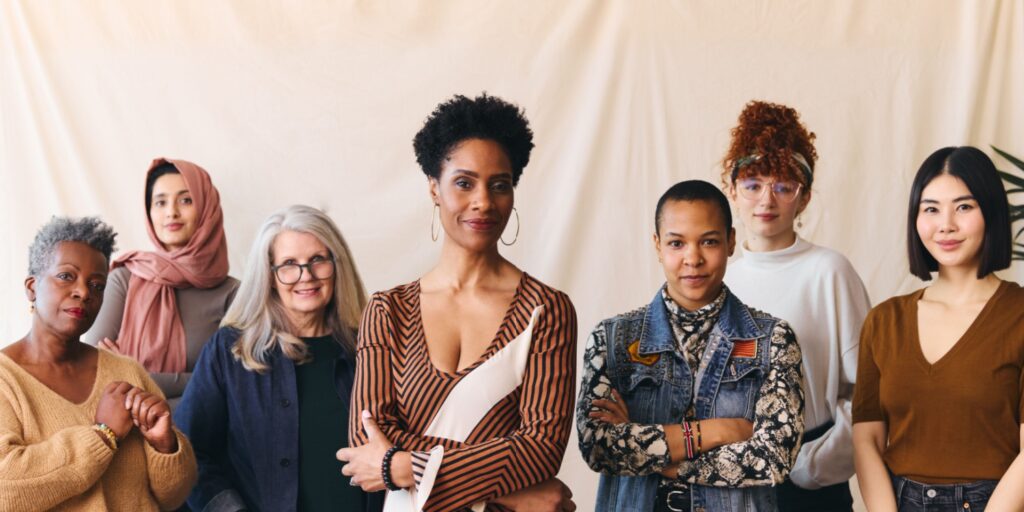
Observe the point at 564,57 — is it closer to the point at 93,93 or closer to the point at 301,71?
the point at 301,71

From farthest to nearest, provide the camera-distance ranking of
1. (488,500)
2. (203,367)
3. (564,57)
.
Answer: (564,57), (203,367), (488,500)

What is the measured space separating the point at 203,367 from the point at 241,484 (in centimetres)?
34

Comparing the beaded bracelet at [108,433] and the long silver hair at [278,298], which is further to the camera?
the long silver hair at [278,298]

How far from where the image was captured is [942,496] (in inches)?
102

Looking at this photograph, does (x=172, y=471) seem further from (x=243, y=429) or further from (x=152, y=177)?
(x=152, y=177)

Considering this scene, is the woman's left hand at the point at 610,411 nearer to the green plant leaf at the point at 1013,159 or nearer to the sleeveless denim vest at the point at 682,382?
the sleeveless denim vest at the point at 682,382

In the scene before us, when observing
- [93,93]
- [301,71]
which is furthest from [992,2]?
[93,93]

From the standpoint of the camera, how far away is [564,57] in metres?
4.62

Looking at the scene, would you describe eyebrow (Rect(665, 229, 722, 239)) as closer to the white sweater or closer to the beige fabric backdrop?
the white sweater

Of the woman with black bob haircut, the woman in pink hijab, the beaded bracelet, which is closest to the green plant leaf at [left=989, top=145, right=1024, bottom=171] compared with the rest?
the woman with black bob haircut

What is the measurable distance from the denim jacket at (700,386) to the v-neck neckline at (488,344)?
1.43 ft

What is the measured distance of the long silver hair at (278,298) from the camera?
9.82 feet

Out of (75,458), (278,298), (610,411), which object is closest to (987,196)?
(610,411)

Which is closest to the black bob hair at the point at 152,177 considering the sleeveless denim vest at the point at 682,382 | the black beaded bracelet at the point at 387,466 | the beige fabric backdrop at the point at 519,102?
the beige fabric backdrop at the point at 519,102
